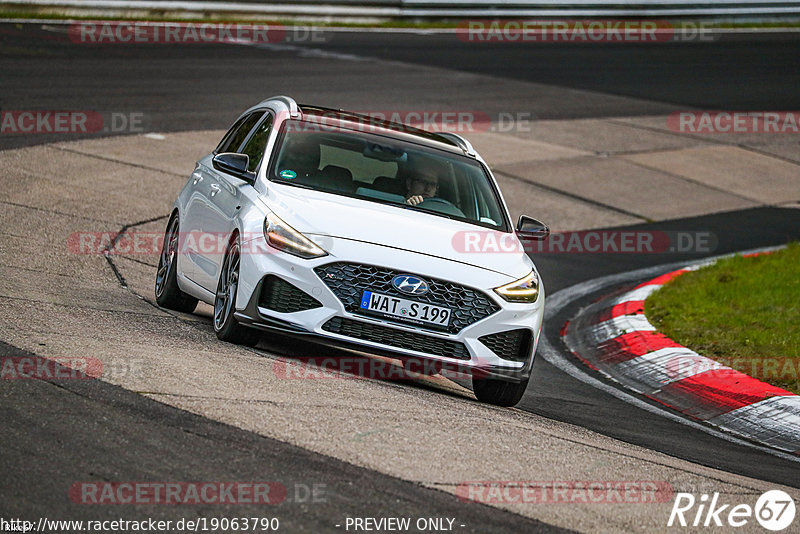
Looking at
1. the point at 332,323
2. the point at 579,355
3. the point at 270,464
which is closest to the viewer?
the point at 270,464

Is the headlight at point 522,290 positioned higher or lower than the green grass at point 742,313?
higher

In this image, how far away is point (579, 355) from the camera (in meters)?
10.8

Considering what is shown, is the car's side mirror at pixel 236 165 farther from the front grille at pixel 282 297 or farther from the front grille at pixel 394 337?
the front grille at pixel 394 337

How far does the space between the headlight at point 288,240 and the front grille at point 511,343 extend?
118cm

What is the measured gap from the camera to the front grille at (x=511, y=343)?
7801mm

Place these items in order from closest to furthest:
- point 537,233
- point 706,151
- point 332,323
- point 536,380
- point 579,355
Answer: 1. point 332,323
2. point 537,233
3. point 536,380
4. point 579,355
5. point 706,151

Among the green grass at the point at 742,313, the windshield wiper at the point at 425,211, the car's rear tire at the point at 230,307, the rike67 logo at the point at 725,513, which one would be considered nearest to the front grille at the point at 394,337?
the car's rear tire at the point at 230,307

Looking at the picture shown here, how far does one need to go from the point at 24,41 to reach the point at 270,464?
19.2m

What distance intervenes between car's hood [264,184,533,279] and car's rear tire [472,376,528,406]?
0.72m

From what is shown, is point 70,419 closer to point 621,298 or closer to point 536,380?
point 536,380

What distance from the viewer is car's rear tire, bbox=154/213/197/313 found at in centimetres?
943

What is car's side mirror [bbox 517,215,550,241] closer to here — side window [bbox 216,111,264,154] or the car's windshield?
the car's windshield

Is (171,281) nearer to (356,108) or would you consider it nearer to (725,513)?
(725,513)

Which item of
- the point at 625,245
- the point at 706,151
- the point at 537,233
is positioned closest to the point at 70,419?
the point at 537,233
